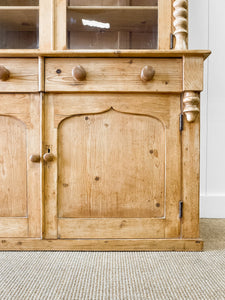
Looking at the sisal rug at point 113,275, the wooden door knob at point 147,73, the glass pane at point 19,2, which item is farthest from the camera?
the glass pane at point 19,2

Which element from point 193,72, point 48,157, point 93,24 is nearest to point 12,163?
point 48,157

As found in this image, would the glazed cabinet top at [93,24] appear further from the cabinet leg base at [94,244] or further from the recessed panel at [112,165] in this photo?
the cabinet leg base at [94,244]

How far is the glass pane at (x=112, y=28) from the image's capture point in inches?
39.0

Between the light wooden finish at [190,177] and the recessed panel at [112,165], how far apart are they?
0.29 ft

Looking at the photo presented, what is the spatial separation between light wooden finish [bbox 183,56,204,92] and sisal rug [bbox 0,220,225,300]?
25.6 inches

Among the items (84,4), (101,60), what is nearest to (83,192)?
(101,60)

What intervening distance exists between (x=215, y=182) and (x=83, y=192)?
35.1 inches

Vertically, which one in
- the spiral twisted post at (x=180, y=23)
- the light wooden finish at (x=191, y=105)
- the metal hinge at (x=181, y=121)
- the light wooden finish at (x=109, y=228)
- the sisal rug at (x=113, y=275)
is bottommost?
the sisal rug at (x=113, y=275)

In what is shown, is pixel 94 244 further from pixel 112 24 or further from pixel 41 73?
pixel 112 24

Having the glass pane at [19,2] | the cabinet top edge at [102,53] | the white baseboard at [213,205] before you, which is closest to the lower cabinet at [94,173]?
the cabinet top edge at [102,53]

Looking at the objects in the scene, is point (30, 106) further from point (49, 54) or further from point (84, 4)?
point (84, 4)

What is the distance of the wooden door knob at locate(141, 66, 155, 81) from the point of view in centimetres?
89

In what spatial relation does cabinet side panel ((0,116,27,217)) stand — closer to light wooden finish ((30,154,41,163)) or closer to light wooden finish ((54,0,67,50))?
light wooden finish ((30,154,41,163))

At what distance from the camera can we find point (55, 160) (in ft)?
3.12
